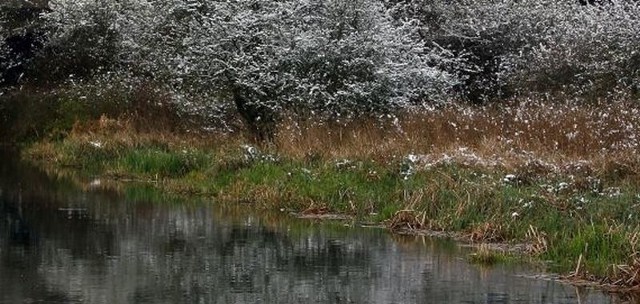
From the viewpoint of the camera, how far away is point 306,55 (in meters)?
24.7

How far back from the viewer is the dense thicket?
2480 centimetres

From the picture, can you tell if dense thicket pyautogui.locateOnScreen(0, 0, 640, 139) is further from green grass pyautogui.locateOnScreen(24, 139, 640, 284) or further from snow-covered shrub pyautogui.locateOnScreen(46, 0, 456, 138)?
green grass pyautogui.locateOnScreen(24, 139, 640, 284)

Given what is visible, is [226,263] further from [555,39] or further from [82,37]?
[82,37]

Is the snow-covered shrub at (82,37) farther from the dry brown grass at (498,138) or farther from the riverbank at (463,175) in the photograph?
the dry brown grass at (498,138)

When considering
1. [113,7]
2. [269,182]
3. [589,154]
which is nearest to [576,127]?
[589,154]

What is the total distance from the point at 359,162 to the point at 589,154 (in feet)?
13.4

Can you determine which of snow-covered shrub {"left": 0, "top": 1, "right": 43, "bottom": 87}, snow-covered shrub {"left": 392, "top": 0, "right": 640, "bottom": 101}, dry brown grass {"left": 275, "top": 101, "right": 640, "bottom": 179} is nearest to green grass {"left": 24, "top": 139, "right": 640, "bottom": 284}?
dry brown grass {"left": 275, "top": 101, "right": 640, "bottom": 179}

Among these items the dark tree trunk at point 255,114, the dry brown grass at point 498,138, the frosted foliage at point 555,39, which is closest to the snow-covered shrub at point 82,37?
the dark tree trunk at point 255,114

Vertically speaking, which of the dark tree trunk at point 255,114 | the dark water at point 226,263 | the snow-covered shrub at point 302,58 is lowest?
the dark water at point 226,263

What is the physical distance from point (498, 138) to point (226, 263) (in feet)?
26.2

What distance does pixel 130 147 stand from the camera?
2656 cm

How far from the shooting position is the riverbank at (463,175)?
14047 mm

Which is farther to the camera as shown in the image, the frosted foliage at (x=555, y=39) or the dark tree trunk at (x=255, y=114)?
the frosted foliage at (x=555, y=39)

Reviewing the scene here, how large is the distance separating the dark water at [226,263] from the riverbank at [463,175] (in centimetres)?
80
